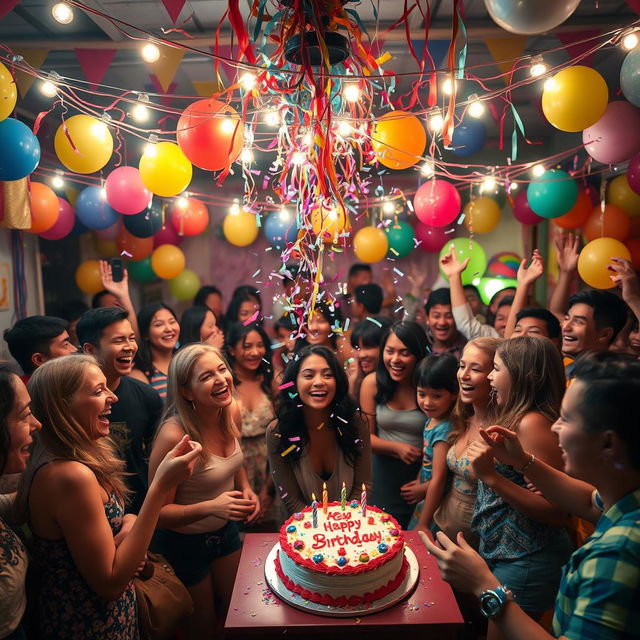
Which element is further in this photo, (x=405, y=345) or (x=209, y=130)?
(x=405, y=345)

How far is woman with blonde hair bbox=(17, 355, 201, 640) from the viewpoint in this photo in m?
1.57

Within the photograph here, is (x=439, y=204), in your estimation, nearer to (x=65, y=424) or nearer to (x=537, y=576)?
(x=537, y=576)

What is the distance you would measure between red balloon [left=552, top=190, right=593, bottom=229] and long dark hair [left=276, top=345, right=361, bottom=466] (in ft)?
8.56

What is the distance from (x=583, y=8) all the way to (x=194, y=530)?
140 inches

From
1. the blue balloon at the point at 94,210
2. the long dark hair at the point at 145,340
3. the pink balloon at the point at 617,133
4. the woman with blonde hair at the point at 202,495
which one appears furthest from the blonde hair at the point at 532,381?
the blue balloon at the point at 94,210

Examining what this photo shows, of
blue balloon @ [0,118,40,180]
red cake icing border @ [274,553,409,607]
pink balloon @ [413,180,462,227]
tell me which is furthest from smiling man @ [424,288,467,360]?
blue balloon @ [0,118,40,180]

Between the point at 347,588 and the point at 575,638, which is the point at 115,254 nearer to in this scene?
the point at 347,588

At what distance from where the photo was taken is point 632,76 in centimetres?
269

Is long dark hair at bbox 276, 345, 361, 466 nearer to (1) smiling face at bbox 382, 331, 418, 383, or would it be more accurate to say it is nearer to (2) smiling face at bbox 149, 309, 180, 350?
(1) smiling face at bbox 382, 331, 418, 383

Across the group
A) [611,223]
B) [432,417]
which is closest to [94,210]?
[432,417]

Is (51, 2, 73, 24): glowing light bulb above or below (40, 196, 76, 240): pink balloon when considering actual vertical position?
above

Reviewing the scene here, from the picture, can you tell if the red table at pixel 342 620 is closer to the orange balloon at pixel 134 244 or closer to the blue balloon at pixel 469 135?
the blue balloon at pixel 469 135

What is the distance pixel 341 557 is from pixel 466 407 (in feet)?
3.06

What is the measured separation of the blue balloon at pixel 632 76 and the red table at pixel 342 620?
2438 mm
